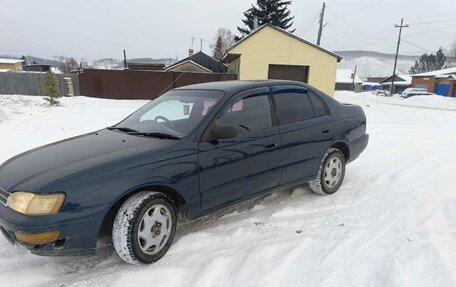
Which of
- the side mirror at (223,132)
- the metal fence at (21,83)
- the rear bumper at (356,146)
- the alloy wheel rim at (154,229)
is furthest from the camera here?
the metal fence at (21,83)

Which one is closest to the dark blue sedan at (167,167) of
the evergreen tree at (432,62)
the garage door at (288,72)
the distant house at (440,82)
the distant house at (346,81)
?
the garage door at (288,72)

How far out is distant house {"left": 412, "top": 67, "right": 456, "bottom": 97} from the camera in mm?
41931

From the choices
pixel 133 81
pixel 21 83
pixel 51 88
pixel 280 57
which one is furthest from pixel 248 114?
pixel 21 83

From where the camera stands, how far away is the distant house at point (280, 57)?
71.7 feet

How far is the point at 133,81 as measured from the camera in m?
20.6

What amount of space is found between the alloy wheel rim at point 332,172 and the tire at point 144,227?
7.54 ft

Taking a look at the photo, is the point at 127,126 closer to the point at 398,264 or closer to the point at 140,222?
the point at 140,222

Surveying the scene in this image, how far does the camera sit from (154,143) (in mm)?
3033

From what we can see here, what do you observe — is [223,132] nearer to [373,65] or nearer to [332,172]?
[332,172]

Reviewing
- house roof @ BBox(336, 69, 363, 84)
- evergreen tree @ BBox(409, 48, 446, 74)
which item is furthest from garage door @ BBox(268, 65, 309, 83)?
evergreen tree @ BBox(409, 48, 446, 74)

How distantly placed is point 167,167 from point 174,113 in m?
0.99

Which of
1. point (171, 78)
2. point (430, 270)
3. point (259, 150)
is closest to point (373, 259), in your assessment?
point (430, 270)

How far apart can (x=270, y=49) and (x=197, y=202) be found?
20.5m

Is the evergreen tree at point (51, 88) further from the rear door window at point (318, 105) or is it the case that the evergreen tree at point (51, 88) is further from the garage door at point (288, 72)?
the rear door window at point (318, 105)
